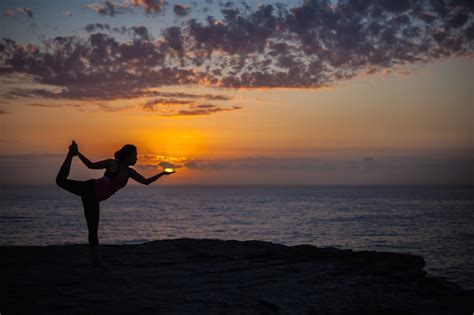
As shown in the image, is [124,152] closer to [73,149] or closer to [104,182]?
[104,182]

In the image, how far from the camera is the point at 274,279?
8844 mm

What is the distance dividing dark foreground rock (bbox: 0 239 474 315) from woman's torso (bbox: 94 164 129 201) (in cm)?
169

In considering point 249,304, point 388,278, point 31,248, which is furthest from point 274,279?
point 31,248

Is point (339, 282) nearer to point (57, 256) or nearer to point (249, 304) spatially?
point (249, 304)

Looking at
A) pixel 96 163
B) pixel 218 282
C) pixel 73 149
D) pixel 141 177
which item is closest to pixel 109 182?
pixel 96 163

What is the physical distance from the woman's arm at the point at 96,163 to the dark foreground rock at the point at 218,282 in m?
2.20

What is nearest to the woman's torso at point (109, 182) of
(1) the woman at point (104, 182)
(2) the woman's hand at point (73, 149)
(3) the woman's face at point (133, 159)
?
(1) the woman at point (104, 182)

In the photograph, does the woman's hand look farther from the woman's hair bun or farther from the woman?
the woman's hair bun

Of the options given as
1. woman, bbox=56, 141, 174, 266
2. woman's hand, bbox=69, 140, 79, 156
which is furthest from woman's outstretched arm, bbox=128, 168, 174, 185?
woman's hand, bbox=69, 140, 79, 156

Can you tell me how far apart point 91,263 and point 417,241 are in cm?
3036

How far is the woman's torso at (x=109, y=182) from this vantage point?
8391 mm

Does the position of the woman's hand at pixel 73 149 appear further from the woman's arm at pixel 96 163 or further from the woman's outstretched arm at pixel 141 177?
the woman's outstretched arm at pixel 141 177

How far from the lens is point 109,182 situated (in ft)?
27.7

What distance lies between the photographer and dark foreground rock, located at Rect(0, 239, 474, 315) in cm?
684
